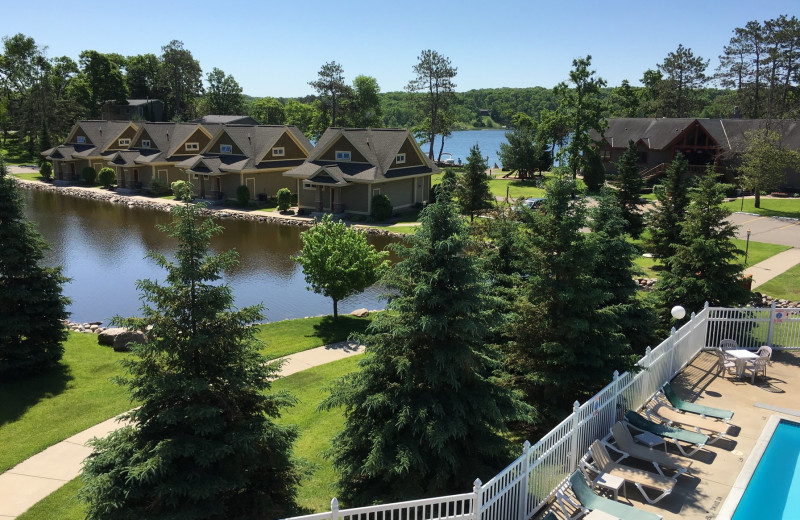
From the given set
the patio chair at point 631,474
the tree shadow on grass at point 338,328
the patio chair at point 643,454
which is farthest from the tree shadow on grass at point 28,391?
the patio chair at point 643,454

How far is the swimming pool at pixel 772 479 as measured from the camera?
1001 cm

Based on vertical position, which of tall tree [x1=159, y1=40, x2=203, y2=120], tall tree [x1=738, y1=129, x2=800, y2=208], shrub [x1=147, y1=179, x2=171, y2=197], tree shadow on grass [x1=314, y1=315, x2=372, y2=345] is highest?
tall tree [x1=159, y1=40, x2=203, y2=120]

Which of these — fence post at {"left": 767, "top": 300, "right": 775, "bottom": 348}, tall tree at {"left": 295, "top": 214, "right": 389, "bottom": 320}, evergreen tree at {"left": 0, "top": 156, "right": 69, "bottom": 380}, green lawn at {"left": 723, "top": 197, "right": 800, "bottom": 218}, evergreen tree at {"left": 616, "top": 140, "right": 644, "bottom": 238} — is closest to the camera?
evergreen tree at {"left": 0, "top": 156, "right": 69, "bottom": 380}

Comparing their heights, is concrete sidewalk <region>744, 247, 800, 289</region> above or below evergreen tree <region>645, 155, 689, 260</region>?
below

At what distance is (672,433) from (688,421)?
4.90 feet

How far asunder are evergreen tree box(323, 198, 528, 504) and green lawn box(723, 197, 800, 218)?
41692 millimetres

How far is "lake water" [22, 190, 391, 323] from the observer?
24.1 m

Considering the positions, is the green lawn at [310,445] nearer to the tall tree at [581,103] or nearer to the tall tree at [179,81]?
the tall tree at [581,103]

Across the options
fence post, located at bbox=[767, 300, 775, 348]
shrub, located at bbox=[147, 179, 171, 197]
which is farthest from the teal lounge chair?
shrub, located at bbox=[147, 179, 171, 197]

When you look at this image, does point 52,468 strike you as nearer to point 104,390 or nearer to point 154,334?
point 104,390

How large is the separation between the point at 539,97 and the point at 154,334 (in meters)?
167

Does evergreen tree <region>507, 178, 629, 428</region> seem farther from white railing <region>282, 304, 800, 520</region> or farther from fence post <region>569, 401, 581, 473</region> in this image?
fence post <region>569, 401, 581, 473</region>

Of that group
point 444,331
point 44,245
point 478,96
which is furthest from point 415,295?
point 478,96

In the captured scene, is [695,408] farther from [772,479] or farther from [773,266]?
[773,266]
